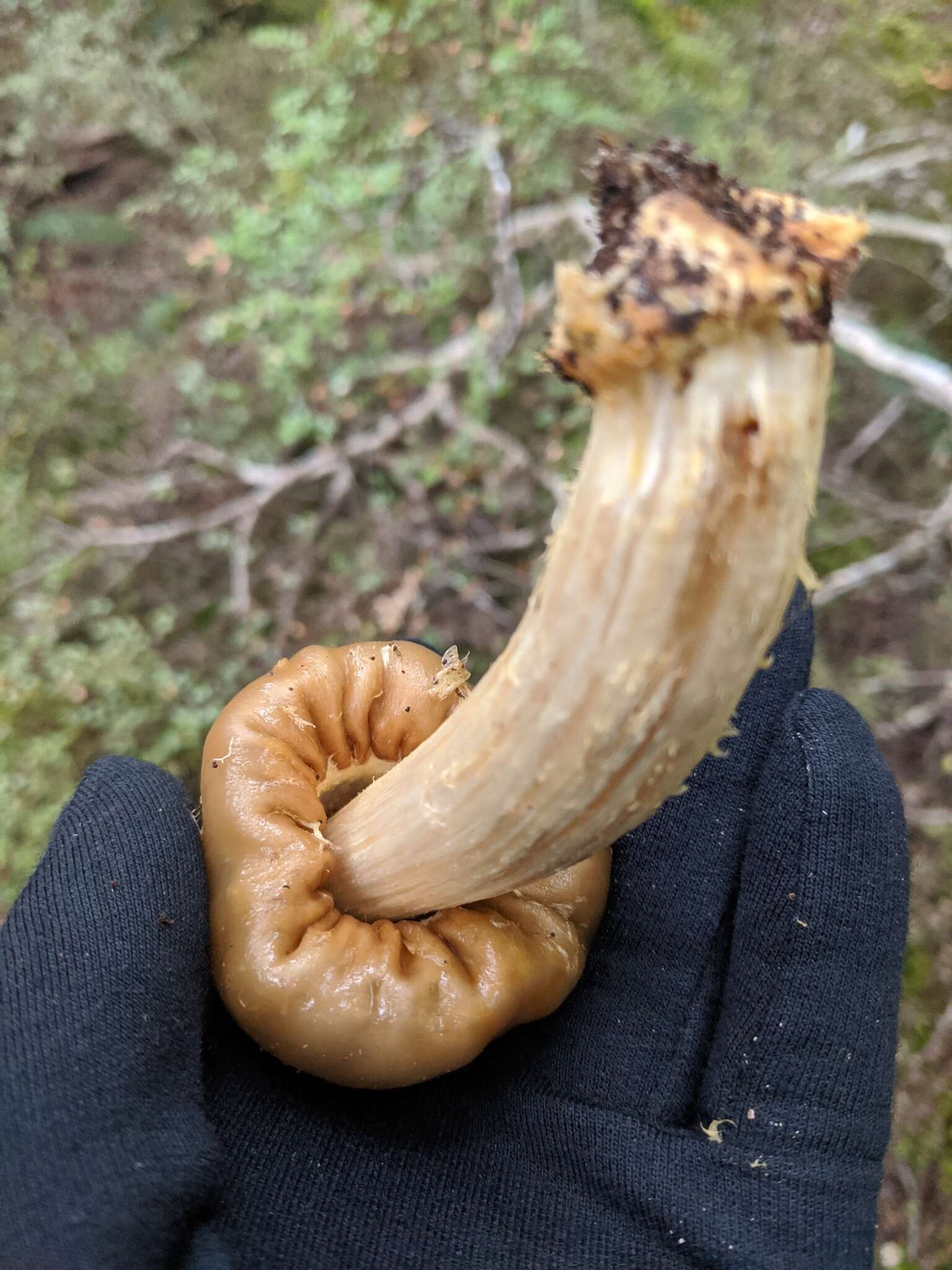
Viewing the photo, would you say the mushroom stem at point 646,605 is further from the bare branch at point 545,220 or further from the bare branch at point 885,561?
the bare branch at point 545,220

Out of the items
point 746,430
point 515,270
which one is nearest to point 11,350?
point 515,270

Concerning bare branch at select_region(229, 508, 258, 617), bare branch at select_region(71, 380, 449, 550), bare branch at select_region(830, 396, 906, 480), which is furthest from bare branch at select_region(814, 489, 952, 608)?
bare branch at select_region(229, 508, 258, 617)

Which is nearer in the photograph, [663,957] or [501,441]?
[663,957]

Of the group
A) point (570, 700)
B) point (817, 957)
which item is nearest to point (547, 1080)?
point (817, 957)

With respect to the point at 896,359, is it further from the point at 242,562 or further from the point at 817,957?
the point at 242,562

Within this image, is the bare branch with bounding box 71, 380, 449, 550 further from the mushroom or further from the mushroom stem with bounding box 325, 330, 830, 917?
the mushroom stem with bounding box 325, 330, 830, 917

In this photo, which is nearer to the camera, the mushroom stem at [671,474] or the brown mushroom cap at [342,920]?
the mushroom stem at [671,474]

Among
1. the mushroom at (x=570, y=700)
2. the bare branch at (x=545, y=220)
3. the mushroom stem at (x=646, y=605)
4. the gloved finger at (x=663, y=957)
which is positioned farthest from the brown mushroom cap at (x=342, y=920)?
the bare branch at (x=545, y=220)
